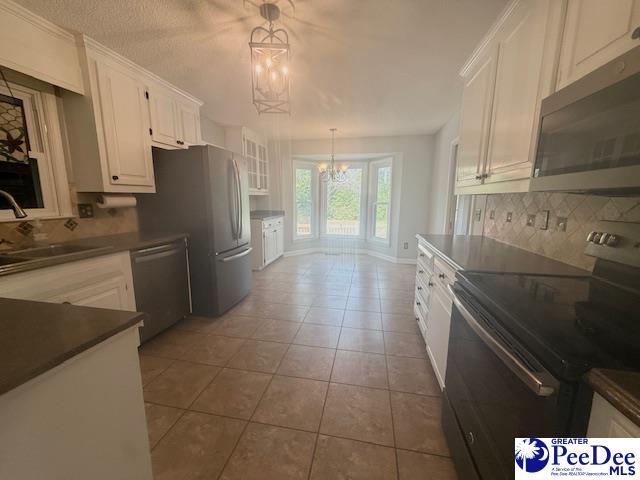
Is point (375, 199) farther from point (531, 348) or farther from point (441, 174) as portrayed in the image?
point (531, 348)

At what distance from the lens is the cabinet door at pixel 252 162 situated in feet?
14.5

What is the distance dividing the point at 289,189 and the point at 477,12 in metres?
4.27

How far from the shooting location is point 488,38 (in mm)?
1761

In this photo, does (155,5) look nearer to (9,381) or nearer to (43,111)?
(43,111)

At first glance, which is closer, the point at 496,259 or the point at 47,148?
the point at 496,259

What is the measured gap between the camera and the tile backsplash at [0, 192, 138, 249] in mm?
1830

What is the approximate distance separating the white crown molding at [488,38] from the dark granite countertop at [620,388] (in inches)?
76.2

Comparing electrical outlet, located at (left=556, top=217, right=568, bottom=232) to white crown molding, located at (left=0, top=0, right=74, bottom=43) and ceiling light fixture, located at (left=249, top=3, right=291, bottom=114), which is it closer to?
ceiling light fixture, located at (left=249, top=3, right=291, bottom=114)

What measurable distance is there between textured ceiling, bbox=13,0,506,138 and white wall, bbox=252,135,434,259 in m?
1.68

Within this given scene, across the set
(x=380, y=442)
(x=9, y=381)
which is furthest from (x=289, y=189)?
(x=9, y=381)

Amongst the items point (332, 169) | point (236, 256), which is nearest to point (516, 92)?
point (236, 256)

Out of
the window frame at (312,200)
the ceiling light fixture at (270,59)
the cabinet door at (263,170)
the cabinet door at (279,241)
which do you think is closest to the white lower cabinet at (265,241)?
the cabinet door at (279,241)

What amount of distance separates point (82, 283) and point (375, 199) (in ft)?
16.5

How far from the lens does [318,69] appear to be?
2332 mm
